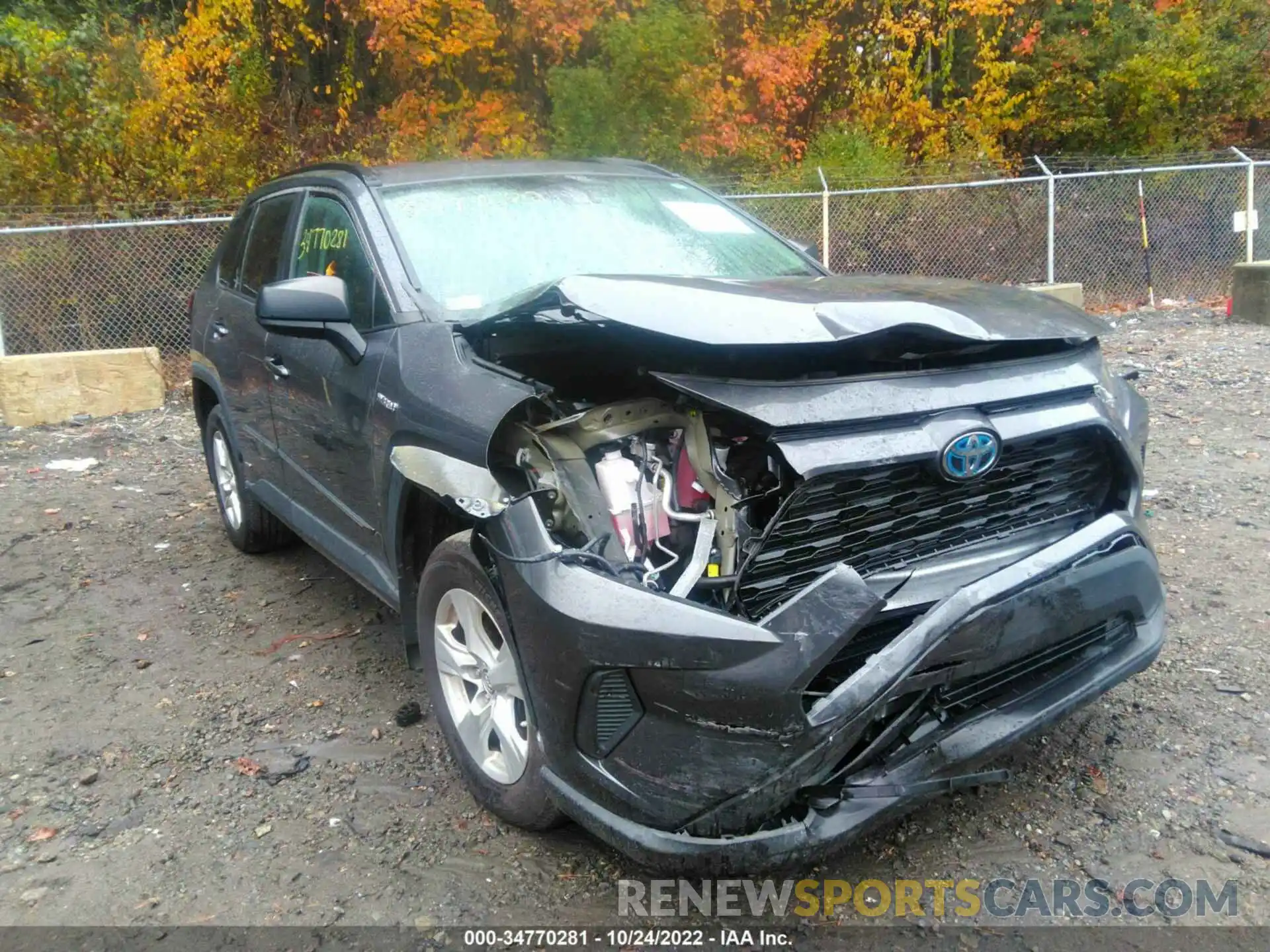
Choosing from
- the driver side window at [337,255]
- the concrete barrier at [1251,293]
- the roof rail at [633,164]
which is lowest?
the concrete barrier at [1251,293]

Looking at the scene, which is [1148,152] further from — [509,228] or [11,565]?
[11,565]

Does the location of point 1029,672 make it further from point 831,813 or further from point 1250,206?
point 1250,206

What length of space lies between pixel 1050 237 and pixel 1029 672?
10749mm

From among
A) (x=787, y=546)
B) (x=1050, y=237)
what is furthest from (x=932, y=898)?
(x=1050, y=237)

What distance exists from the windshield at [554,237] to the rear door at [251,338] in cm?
101

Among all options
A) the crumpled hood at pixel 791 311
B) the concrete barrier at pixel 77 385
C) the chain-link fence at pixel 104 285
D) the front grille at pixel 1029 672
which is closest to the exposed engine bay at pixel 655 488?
the crumpled hood at pixel 791 311

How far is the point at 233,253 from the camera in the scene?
5.13 meters

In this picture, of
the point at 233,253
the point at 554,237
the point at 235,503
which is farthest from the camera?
the point at 235,503

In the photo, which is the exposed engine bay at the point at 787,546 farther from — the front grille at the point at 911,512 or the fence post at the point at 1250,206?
the fence post at the point at 1250,206

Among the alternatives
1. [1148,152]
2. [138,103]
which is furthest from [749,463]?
[1148,152]

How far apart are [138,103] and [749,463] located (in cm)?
1204

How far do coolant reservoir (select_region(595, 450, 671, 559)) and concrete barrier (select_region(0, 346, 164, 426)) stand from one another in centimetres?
795

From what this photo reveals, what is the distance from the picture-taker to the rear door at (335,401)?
343cm

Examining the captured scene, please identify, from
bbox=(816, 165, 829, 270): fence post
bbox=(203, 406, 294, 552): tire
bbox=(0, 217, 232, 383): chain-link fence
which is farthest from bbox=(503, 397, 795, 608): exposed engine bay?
bbox=(816, 165, 829, 270): fence post
